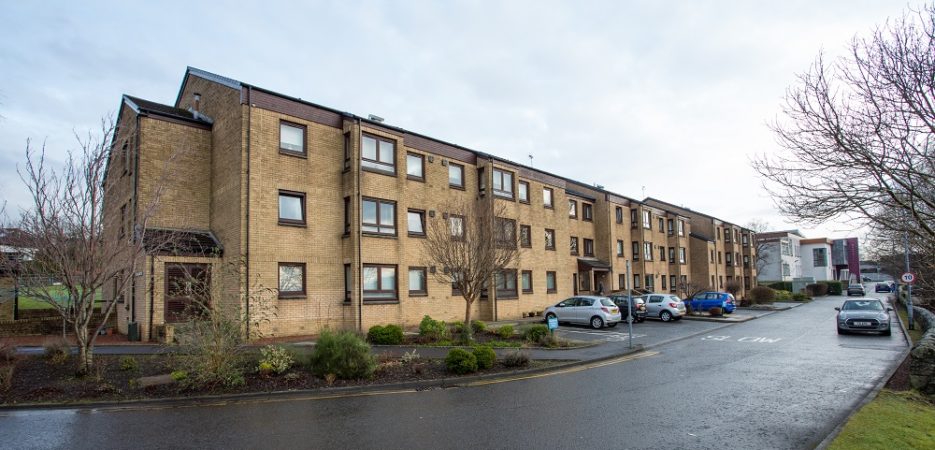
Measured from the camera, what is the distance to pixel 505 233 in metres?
17.9

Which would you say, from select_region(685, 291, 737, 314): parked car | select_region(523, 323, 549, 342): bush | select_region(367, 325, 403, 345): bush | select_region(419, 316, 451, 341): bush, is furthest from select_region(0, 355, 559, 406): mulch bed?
select_region(685, 291, 737, 314): parked car

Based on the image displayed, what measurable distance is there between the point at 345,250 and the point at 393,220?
2.59 metres

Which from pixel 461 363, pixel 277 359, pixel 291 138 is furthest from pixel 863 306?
pixel 291 138

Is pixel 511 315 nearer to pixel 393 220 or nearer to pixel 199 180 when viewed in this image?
pixel 393 220

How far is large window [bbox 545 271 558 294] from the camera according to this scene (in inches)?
1225

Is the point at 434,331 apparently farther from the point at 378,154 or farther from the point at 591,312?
the point at 591,312

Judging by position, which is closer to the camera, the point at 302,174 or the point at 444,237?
the point at 444,237

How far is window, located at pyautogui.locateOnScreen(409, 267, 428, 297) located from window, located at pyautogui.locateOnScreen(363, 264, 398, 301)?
1136 millimetres

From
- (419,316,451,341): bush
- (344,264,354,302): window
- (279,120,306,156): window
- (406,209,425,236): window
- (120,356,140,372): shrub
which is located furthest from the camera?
(406,209,425,236): window

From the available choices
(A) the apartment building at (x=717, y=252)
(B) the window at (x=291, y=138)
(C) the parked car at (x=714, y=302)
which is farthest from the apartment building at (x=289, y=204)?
(A) the apartment building at (x=717, y=252)

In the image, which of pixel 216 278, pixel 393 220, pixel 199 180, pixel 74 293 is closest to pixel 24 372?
pixel 74 293

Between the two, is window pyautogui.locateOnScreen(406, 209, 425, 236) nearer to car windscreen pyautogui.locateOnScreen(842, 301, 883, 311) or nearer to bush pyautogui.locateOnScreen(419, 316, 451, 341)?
bush pyautogui.locateOnScreen(419, 316, 451, 341)

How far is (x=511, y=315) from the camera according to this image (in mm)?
27812

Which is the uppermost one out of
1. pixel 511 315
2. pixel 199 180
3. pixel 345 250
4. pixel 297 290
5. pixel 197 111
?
pixel 197 111
